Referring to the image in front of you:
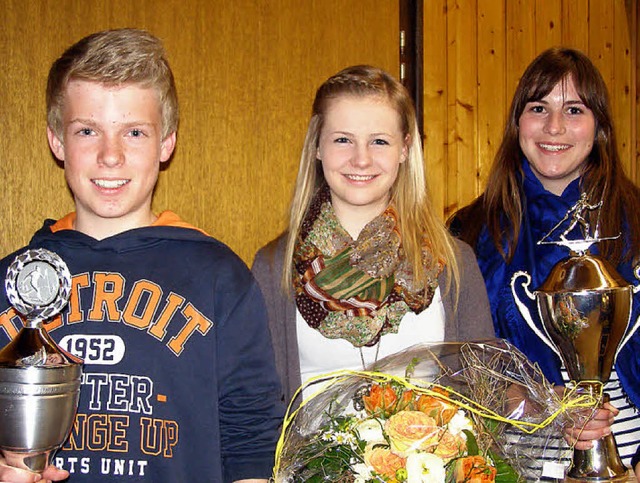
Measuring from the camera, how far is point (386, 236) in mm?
2080

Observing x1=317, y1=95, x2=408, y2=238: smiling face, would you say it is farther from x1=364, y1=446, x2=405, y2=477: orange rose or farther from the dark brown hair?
x1=364, y1=446, x2=405, y2=477: orange rose

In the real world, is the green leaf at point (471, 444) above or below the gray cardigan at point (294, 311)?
below

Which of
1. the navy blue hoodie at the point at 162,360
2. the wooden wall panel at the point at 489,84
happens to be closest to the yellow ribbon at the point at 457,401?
the navy blue hoodie at the point at 162,360

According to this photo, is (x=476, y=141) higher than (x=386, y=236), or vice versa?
(x=476, y=141)

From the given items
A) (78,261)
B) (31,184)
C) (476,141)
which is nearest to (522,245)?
(476,141)

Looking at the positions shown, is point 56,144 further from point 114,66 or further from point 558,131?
point 558,131

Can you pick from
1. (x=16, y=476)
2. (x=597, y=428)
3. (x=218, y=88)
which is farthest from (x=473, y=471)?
(x=218, y=88)

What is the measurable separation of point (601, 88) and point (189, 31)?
1.21 metres

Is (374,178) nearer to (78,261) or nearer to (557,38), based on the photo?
(78,261)

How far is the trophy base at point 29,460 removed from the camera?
1.24 m

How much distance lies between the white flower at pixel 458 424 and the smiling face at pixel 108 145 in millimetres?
794

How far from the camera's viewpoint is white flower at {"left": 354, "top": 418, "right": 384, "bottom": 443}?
1.19m

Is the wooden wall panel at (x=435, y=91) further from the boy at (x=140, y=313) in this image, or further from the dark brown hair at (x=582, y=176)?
the boy at (x=140, y=313)

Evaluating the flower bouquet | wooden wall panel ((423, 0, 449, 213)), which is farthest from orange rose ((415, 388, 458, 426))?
wooden wall panel ((423, 0, 449, 213))
